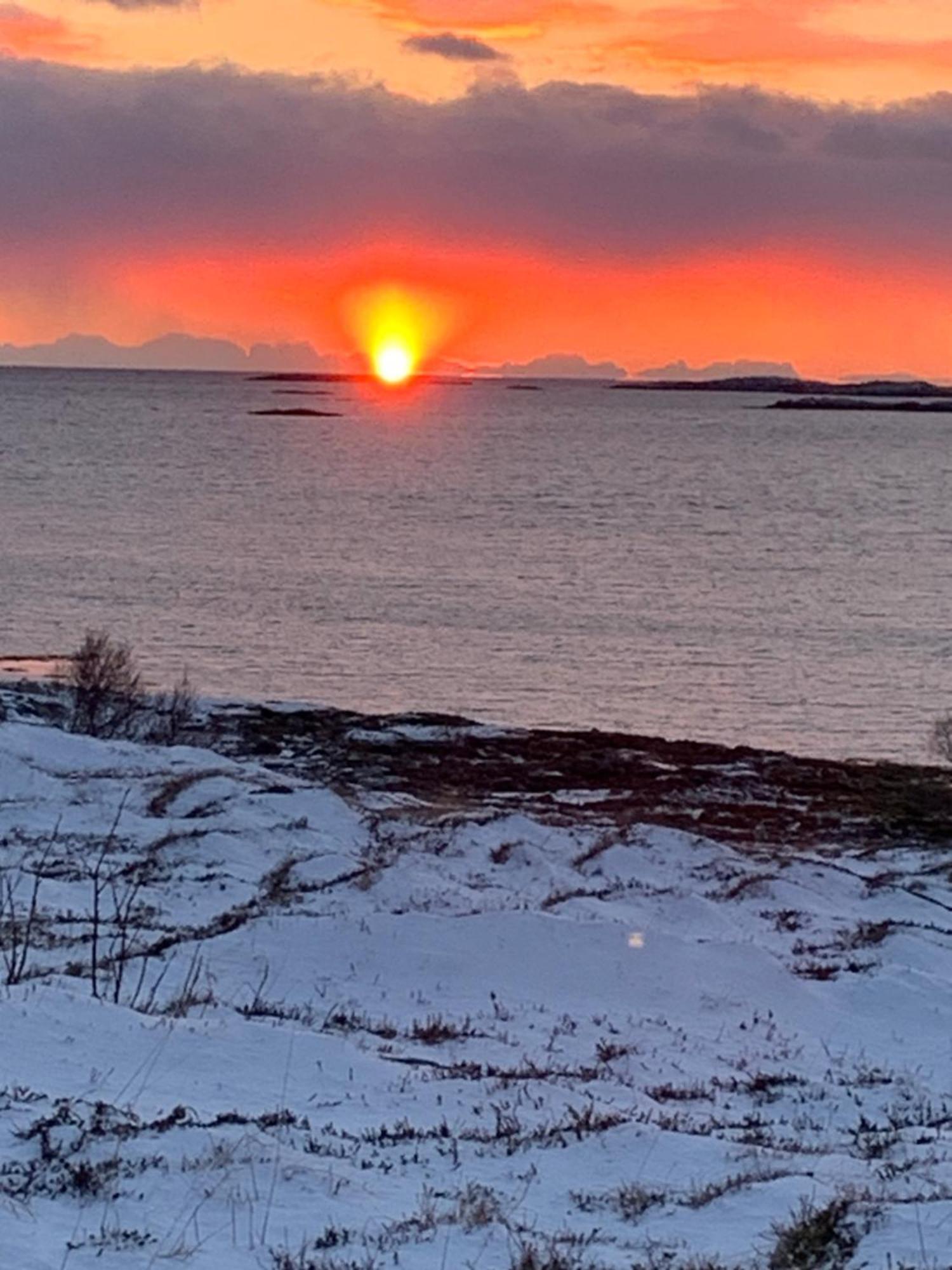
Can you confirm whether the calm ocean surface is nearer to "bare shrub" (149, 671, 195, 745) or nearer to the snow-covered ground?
"bare shrub" (149, 671, 195, 745)

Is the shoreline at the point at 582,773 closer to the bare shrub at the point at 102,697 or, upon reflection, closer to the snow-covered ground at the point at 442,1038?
the bare shrub at the point at 102,697

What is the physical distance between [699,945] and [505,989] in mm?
1791

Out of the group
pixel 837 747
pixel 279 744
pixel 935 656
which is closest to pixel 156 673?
pixel 279 744

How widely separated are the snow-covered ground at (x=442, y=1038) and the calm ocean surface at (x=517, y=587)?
1448cm

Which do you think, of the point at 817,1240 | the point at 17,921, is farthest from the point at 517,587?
the point at 817,1240

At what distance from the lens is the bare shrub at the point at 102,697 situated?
22.8 m

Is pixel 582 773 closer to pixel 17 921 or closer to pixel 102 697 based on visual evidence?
pixel 102 697

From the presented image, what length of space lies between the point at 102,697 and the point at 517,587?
2848 centimetres

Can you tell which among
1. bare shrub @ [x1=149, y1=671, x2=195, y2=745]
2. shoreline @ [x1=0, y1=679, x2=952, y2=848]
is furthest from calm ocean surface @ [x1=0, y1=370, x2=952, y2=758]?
bare shrub @ [x1=149, y1=671, x2=195, y2=745]

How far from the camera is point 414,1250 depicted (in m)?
5.72

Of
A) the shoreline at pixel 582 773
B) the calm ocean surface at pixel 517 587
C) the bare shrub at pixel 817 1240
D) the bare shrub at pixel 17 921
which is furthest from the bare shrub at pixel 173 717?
the bare shrub at pixel 817 1240

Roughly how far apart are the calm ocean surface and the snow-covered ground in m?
14.5

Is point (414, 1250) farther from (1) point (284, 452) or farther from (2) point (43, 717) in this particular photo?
(1) point (284, 452)

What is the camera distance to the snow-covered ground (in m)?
5.96
